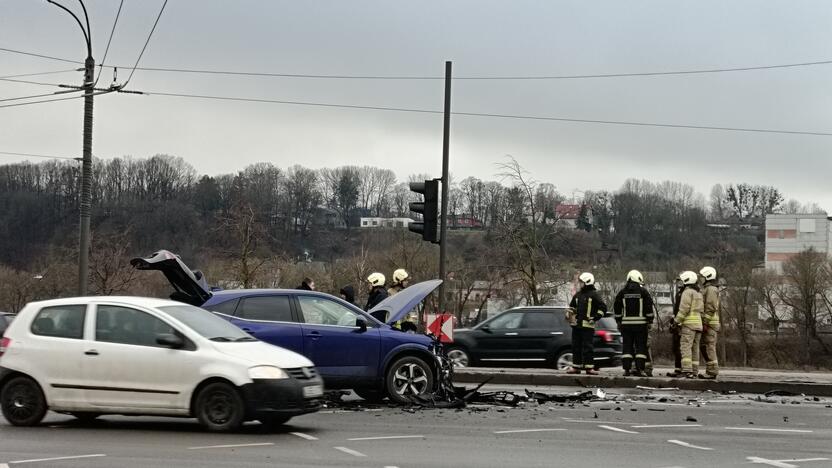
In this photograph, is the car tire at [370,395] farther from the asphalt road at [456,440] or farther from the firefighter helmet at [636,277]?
the firefighter helmet at [636,277]

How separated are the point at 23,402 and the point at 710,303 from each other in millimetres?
12419

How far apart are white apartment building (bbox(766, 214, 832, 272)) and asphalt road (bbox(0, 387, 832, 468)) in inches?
3722

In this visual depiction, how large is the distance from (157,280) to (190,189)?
1167cm

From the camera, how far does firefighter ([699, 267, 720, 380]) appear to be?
720 inches

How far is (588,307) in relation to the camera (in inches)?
748

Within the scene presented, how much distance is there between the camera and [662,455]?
971 centimetres

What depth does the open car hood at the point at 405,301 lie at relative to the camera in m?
14.6

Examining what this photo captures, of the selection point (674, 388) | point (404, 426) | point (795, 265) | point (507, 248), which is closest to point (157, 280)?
point (507, 248)

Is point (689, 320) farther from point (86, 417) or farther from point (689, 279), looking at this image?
point (86, 417)

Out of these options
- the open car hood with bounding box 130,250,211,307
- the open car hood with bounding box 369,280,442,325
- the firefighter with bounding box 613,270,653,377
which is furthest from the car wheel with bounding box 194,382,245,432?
the firefighter with bounding box 613,270,653,377

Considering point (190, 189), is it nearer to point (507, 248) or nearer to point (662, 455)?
point (507, 248)

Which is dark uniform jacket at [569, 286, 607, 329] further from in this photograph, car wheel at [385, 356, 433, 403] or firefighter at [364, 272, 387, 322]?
car wheel at [385, 356, 433, 403]

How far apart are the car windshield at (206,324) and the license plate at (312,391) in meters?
0.97

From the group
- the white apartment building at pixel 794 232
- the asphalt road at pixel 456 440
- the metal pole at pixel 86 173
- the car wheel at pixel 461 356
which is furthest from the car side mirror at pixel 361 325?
the white apartment building at pixel 794 232
